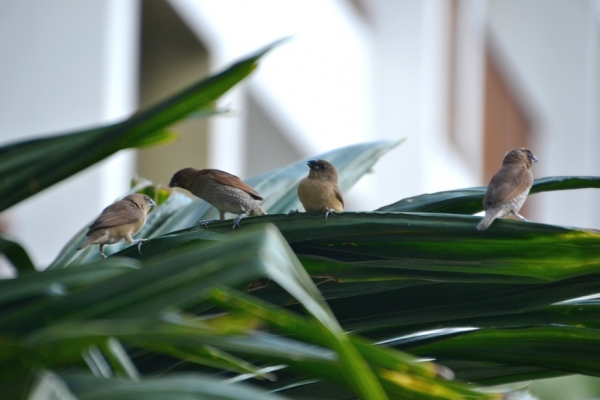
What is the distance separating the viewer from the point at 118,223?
2.44 meters

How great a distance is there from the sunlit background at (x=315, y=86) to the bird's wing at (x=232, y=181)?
181 millimetres

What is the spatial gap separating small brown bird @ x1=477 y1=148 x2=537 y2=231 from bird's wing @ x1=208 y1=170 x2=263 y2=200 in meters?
0.60

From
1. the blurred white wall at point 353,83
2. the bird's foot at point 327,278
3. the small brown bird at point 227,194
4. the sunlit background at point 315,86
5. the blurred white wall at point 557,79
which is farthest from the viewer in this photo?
the blurred white wall at point 557,79

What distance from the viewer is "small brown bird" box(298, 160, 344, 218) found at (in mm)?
2633

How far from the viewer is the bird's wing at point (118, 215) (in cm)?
235

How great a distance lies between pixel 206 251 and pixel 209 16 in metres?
7.59

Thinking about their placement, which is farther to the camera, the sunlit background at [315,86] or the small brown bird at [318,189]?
the sunlit background at [315,86]

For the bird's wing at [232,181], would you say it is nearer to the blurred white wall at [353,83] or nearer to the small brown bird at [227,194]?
the small brown bird at [227,194]

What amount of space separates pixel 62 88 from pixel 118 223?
3984 millimetres

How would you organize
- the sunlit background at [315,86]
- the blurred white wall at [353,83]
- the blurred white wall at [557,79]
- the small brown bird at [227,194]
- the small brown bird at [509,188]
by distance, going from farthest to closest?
the blurred white wall at [557,79] → the blurred white wall at [353,83] → the sunlit background at [315,86] → the small brown bird at [227,194] → the small brown bird at [509,188]

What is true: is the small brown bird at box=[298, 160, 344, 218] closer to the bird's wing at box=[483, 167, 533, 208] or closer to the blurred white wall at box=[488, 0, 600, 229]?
the bird's wing at box=[483, 167, 533, 208]

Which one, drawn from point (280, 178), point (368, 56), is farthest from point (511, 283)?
point (368, 56)

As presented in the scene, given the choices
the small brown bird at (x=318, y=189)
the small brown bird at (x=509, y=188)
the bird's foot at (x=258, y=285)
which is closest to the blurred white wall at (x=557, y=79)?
the small brown bird at (x=318, y=189)

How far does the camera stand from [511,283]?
4.87 feet
